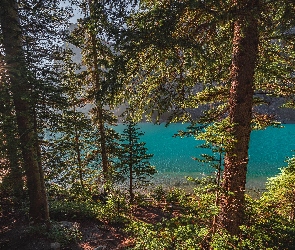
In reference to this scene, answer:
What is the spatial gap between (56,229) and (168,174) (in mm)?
19861

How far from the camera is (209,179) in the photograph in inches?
183

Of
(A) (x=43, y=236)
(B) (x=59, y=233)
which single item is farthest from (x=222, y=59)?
(A) (x=43, y=236)

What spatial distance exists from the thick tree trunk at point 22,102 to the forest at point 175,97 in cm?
4

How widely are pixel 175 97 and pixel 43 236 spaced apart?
6.67 metres

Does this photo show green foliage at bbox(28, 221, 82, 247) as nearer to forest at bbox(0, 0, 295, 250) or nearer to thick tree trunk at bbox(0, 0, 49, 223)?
forest at bbox(0, 0, 295, 250)

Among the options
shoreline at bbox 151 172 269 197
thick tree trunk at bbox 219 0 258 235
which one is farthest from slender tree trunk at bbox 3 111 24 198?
shoreline at bbox 151 172 269 197

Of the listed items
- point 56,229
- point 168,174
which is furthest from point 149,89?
point 168,174

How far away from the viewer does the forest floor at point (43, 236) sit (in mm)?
7879

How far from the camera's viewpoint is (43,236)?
8.24m

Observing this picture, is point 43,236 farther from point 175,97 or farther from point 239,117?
point 239,117

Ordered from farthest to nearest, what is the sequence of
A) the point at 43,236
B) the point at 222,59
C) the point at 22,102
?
the point at 22,102 → the point at 43,236 → the point at 222,59

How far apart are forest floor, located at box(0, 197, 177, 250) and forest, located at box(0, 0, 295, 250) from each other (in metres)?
0.04

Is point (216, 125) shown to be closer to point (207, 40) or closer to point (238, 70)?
point (238, 70)

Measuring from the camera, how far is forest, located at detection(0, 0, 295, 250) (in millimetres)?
4344
